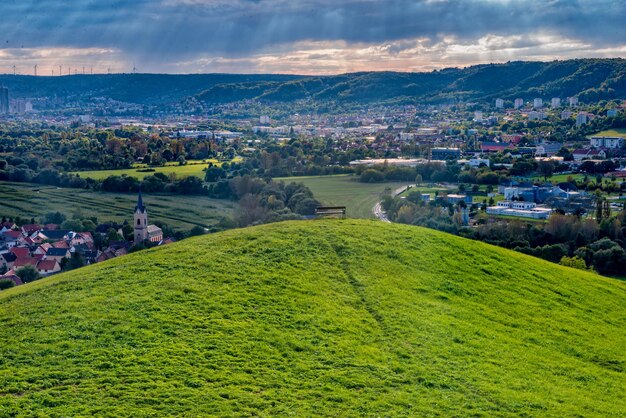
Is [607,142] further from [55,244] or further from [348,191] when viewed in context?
[55,244]

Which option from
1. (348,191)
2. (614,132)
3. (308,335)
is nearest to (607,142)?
(614,132)

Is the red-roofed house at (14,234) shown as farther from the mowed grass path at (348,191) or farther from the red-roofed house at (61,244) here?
the mowed grass path at (348,191)

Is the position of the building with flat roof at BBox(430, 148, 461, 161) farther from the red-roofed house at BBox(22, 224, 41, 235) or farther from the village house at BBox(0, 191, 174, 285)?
the red-roofed house at BBox(22, 224, 41, 235)

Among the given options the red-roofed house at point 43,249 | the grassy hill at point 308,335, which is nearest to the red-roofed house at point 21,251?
the red-roofed house at point 43,249

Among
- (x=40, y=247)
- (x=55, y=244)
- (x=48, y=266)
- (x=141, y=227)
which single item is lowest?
(x=48, y=266)

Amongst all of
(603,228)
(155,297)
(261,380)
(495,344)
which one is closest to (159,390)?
(261,380)

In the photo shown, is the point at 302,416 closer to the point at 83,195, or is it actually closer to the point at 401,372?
the point at 401,372
